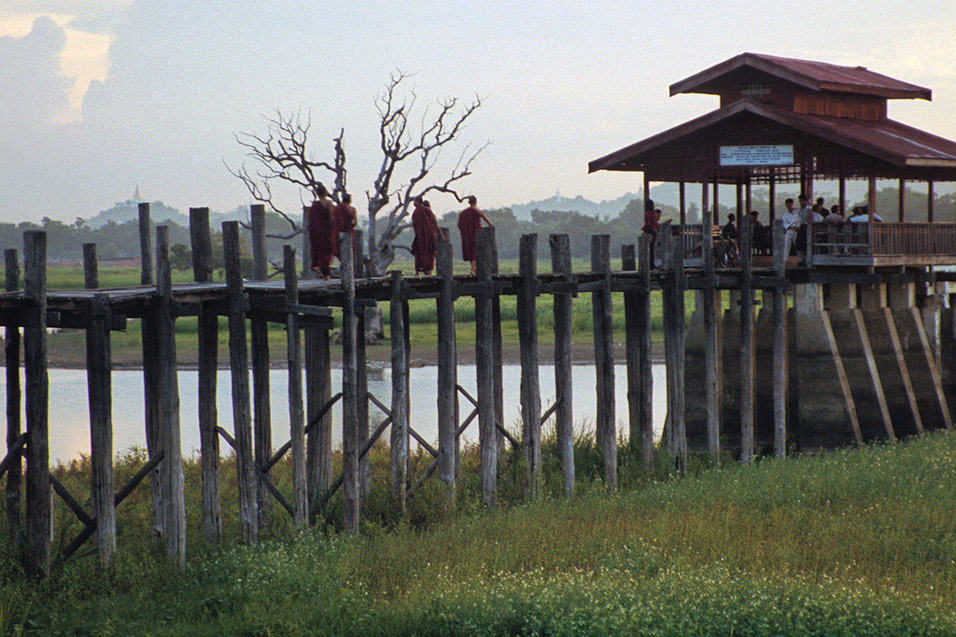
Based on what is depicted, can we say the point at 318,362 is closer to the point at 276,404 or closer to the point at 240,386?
the point at 240,386

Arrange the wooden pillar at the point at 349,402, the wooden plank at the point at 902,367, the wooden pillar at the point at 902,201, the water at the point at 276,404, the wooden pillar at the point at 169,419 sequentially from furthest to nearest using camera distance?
the water at the point at 276,404 → the wooden pillar at the point at 902,201 → the wooden plank at the point at 902,367 → the wooden pillar at the point at 349,402 → the wooden pillar at the point at 169,419

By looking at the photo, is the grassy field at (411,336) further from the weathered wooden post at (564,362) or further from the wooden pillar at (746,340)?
the weathered wooden post at (564,362)

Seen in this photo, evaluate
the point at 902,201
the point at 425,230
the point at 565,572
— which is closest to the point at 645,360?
the point at 425,230

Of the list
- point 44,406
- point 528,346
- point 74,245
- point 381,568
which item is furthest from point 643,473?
point 74,245

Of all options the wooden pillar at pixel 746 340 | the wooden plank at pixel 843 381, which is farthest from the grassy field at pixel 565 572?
the wooden plank at pixel 843 381

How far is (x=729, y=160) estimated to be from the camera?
73.6 ft

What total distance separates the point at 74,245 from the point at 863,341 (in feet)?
500

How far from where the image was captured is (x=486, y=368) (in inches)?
617

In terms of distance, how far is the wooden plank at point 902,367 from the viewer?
21.5m

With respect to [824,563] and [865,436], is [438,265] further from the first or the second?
[865,436]

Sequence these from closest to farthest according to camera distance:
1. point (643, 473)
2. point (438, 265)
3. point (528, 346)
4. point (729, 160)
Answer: point (438, 265) < point (528, 346) < point (643, 473) < point (729, 160)

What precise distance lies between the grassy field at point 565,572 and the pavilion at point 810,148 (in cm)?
646

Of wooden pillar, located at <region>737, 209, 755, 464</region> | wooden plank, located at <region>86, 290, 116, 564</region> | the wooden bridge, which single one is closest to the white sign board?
the wooden bridge

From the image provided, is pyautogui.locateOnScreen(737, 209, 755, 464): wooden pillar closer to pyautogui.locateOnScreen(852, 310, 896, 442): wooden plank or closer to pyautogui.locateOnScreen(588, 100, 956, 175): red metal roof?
pyautogui.locateOnScreen(852, 310, 896, 442): wooden plank
